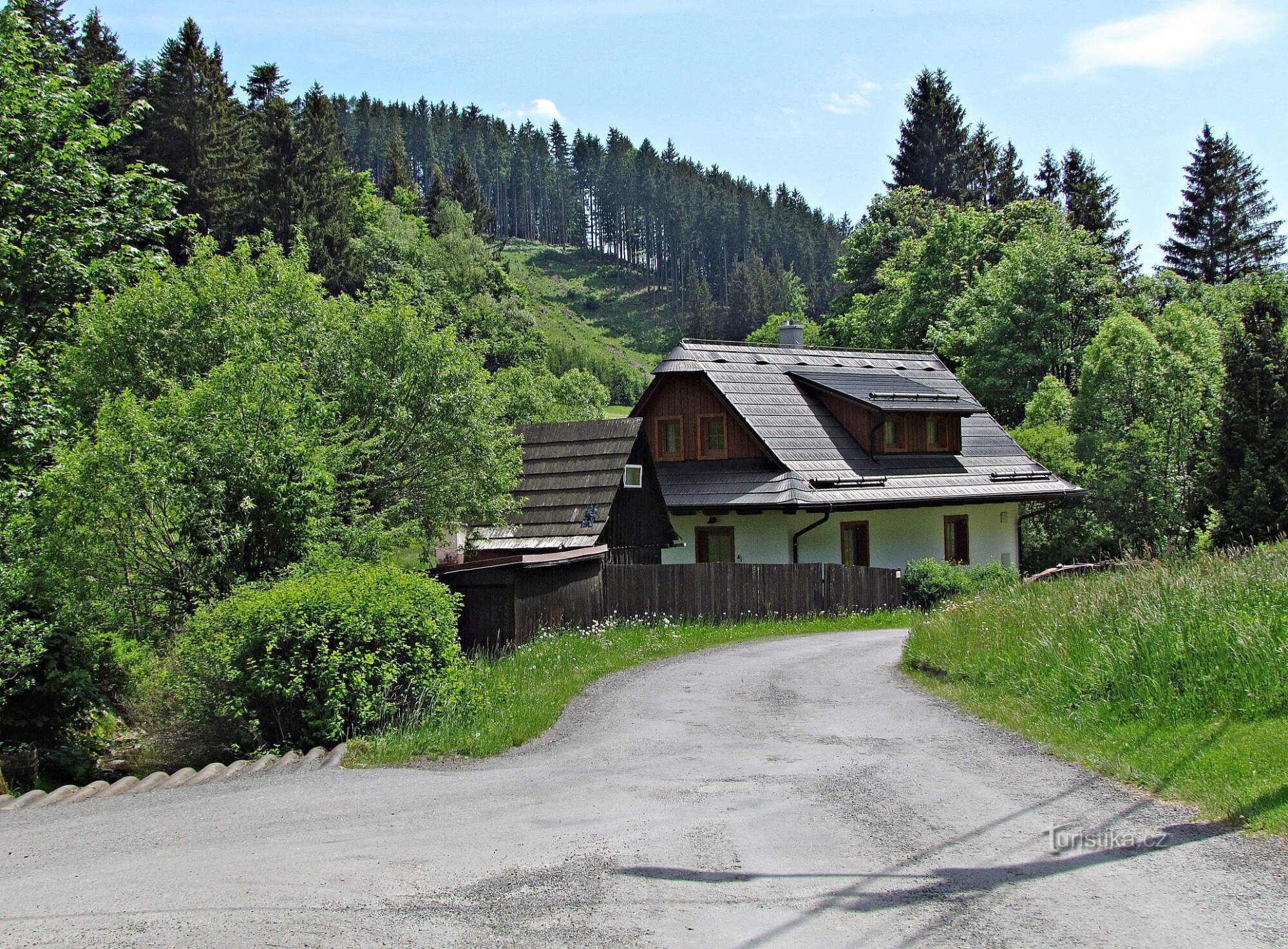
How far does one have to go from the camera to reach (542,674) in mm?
16375

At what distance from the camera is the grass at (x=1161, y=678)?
27.4 feet

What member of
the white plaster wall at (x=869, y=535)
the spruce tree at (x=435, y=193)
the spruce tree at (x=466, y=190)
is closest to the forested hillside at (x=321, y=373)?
the white plaster wall at (x=869, y=535)

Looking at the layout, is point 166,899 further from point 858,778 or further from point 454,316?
point 454,316

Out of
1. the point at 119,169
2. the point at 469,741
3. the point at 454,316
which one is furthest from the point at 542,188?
the point at 469,741

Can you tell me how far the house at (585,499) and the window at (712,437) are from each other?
652 centimetres

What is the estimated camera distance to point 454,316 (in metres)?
63.3

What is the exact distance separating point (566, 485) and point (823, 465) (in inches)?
405

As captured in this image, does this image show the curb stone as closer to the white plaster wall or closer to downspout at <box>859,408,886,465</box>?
the white plaster wall

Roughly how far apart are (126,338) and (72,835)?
38.0 ft

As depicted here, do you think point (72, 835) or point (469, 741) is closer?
point (72, 835)

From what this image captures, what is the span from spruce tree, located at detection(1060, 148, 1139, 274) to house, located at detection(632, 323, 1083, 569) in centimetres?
4233

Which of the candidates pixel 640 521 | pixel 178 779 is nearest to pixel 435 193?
pixel 640 521

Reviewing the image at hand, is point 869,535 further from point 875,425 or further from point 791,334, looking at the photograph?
point 791,334

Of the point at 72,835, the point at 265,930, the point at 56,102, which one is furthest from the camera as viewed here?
the point at 56,102
